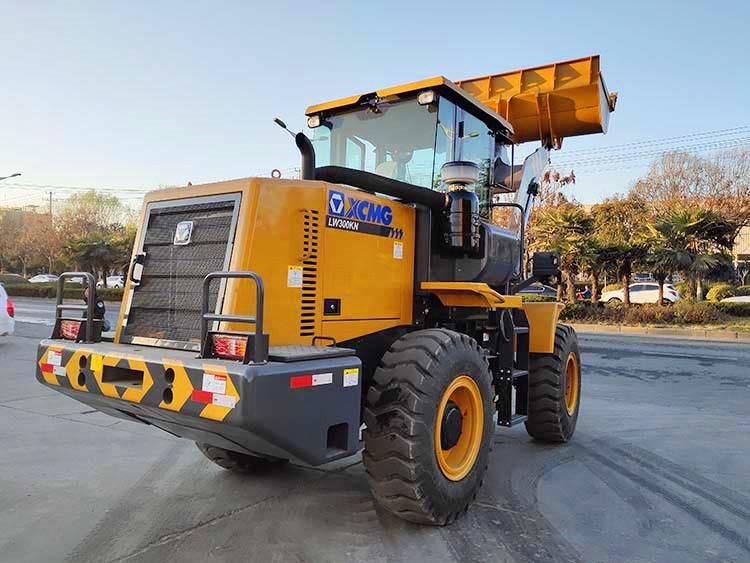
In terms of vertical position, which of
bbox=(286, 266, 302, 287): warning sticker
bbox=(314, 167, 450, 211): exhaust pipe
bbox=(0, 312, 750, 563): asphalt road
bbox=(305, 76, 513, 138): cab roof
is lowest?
bbox=(0, 312, 750, 563): asphalt road

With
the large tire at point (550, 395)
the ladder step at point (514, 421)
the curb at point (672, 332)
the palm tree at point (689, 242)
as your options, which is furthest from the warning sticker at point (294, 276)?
the palm tree at point (689, 242)

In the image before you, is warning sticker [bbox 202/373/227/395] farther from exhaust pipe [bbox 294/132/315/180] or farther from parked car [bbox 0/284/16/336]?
parked car [bbox 0/284/16/336]

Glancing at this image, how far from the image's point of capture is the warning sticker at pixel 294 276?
350 cm

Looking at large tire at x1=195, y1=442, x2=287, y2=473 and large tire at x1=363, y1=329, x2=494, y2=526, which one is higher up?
large tire at x1=363, y1=329, x2=494, y2=526

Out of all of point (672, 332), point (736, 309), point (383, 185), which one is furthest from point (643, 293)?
point (383, 185)

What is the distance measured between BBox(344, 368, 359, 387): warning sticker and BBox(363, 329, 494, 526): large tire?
27 centimetres

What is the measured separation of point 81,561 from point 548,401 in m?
3.93

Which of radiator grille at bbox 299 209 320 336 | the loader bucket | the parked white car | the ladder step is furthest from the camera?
the parked white car

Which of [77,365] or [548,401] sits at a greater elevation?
[77,365]

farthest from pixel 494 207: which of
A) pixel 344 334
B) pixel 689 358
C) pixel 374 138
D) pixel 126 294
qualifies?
pixel 689 358

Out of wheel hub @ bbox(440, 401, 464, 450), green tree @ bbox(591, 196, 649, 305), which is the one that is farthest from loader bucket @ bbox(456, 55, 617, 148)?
green tree @ bbox(591, 196, 649, 305)

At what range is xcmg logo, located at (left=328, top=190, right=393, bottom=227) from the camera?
3.72 meters

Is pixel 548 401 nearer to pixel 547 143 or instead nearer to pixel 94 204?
pixel 547 143

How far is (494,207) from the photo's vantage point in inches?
213
